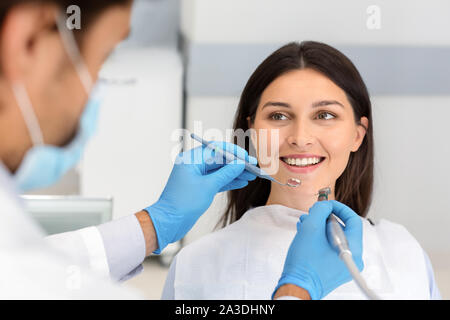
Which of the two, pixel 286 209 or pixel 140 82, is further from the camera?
pixel 140 82

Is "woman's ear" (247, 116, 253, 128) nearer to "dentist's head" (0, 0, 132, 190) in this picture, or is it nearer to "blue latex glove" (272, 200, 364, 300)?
"blue latex glove" (272, 200, 364, 300)

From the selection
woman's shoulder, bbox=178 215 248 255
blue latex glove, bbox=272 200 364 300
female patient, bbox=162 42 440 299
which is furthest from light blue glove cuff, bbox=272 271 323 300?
woman's shoulder, bbox=178 215 248 255

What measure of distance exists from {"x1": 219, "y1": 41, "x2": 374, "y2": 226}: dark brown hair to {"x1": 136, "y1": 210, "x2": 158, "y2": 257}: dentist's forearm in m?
0.31

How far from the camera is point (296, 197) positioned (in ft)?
4.18

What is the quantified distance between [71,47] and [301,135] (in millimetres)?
664

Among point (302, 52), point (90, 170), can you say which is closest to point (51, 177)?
point (302, 52)

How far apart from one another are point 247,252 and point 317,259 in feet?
0.99

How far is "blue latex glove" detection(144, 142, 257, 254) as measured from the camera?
111 cm

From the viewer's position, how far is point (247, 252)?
1.21 m

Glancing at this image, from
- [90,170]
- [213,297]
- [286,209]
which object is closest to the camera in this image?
[213,297]

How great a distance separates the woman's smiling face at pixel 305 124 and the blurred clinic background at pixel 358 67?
13cm

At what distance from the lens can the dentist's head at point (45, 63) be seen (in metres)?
0.59

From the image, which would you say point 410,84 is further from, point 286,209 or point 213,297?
point 213,297

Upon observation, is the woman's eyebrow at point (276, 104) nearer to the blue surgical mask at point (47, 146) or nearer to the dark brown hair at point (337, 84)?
the dark brown hair at point (337, 84)
